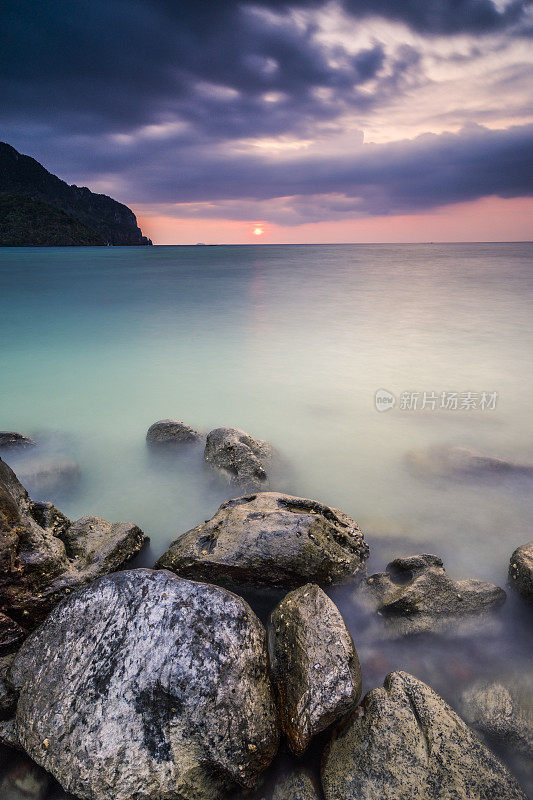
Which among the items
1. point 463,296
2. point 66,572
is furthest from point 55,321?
point 463,296

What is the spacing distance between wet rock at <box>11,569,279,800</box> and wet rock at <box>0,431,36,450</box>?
12.9ft

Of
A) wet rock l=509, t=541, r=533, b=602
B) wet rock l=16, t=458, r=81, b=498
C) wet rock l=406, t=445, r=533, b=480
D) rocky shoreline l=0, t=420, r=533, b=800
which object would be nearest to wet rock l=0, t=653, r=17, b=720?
rocky shoreline l=0, t=420, r=533, b=800

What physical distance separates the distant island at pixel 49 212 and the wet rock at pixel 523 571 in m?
121

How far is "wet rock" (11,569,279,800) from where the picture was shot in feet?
7.09

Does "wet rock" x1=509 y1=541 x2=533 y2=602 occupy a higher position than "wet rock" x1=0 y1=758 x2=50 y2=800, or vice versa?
"wet rock" x1=509 y1=541 x2=533 y2=602

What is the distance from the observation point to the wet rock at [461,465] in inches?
205

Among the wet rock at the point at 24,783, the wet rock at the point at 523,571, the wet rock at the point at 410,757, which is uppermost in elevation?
the wet rock at the point at 523,571

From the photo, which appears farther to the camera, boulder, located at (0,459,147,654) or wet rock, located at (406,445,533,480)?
wet rock, located at (406,445,533,480)

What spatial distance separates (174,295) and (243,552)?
21.4 meters

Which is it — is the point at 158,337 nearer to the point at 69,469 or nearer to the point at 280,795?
the point at 69,469

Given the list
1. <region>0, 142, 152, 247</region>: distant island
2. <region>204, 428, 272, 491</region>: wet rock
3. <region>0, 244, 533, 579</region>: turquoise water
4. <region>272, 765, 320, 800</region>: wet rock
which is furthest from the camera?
<region>0, 142, 152, 247</region>: distant island

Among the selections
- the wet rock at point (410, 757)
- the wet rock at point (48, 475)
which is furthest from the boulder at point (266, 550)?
the wet rock at point (48, 475)

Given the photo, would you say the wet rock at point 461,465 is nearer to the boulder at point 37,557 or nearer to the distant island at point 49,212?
Answer: the boulder at point 37,557

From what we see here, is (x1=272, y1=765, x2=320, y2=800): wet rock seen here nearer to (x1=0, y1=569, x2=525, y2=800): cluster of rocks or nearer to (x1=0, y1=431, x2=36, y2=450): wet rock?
(x1=0, y1=569, x2=525, y2=800): cluster of rocks
